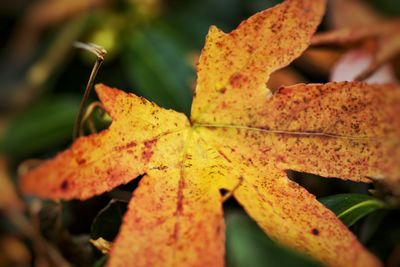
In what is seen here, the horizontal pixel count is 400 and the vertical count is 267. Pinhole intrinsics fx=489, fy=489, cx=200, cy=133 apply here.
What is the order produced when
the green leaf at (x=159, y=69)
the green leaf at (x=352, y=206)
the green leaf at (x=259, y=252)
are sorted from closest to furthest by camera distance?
the green leaf at (x=259, y=252) → the green leaf at (x=352, y=206) → the green leaf at (x=159, y=69)

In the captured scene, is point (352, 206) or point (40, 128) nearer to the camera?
point (352, 206)

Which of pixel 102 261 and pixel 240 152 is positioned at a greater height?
pixel 240 152

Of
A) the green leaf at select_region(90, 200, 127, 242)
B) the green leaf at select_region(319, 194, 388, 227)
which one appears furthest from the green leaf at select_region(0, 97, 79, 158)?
the green leaf at select_region(319, 194, 388, 227)

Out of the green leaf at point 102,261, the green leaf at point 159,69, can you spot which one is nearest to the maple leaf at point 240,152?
the green leaf at point 102,261

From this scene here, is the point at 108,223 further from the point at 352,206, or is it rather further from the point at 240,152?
the point at 352,206

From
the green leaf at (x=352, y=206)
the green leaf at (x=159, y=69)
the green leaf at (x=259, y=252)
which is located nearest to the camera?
the green leaf at (x=259, y=252)

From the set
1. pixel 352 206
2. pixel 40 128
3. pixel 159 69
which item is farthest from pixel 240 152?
pixel 40 128

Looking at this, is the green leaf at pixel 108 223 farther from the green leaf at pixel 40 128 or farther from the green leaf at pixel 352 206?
the green leaf at pixel 40 128
